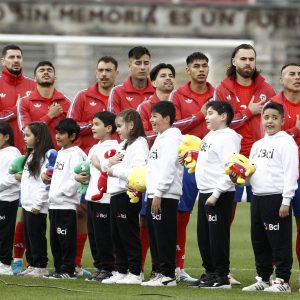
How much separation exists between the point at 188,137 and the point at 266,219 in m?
1.20

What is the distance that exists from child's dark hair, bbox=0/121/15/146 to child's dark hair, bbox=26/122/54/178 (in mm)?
554

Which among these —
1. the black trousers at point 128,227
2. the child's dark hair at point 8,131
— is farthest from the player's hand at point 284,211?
the child's dark hair at point 8,131

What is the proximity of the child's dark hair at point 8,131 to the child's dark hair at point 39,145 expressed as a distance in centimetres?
55

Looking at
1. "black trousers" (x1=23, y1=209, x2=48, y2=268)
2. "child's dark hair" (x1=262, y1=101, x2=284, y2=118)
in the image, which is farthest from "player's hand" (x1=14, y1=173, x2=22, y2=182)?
"child's dark hair" (x1=262, y1=101, x2=284, y2=118)

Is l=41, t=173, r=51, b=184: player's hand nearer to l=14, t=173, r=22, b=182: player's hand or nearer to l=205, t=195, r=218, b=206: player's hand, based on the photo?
l=14, t=173, r=22, b=182: player's hand

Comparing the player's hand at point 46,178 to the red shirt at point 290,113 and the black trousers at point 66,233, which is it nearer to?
the black trousers at point 66,233

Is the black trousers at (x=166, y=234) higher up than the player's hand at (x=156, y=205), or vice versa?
the player's hand at (x=156, y=205)

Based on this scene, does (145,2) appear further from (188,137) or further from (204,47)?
(188,137)

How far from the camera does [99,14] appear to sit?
33.2 meters

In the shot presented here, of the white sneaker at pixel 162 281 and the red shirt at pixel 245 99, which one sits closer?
the white sneaker at pixel 162 281

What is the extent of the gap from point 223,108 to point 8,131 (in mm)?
2980

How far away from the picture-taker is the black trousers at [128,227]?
43.5ft

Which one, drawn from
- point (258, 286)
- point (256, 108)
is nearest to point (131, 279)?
point (258, 286)

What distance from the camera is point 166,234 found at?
42.5ft
